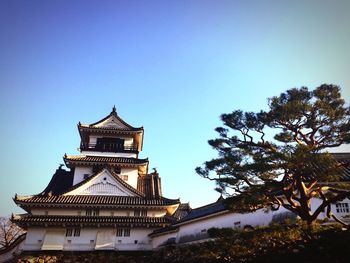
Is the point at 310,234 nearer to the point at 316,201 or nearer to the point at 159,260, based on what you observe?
the point at 316,201

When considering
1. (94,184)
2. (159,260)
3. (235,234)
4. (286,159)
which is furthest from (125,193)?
(286,159)

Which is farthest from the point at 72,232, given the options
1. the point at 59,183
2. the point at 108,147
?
the point at 108,147

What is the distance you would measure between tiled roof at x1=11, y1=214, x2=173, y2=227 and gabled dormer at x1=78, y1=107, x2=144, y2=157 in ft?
25.7

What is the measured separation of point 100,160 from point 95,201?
15.0ft

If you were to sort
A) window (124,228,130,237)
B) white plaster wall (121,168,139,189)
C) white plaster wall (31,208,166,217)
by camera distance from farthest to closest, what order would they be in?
white plaster wall (121,168,139,189), window (124,228,130,237), white plaster wall (31,208,166,217)

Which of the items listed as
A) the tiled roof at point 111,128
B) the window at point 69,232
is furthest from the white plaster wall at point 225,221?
the tiled roof at point 111,128

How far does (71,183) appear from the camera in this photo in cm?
2898

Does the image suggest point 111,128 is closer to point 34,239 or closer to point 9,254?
point 34,239

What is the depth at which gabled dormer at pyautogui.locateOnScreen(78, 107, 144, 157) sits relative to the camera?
100 ft

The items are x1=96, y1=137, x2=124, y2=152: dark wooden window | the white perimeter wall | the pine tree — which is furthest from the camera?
x1=96, y1=137, x2=124, y2=152: dark wooden window

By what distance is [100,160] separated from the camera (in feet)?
94.0

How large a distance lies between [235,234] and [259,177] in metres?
2.62

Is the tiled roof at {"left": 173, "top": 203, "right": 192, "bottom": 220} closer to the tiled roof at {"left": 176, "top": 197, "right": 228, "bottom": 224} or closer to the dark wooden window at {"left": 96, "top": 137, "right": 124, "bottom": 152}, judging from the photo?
the dark wooden window at {"left": 96, "top": 137, "right": 124, "bottom": 152}

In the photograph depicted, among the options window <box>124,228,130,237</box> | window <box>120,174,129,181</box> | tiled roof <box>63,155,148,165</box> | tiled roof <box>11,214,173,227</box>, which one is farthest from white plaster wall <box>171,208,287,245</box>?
tiled roof <box>63,155,148,165</box>
